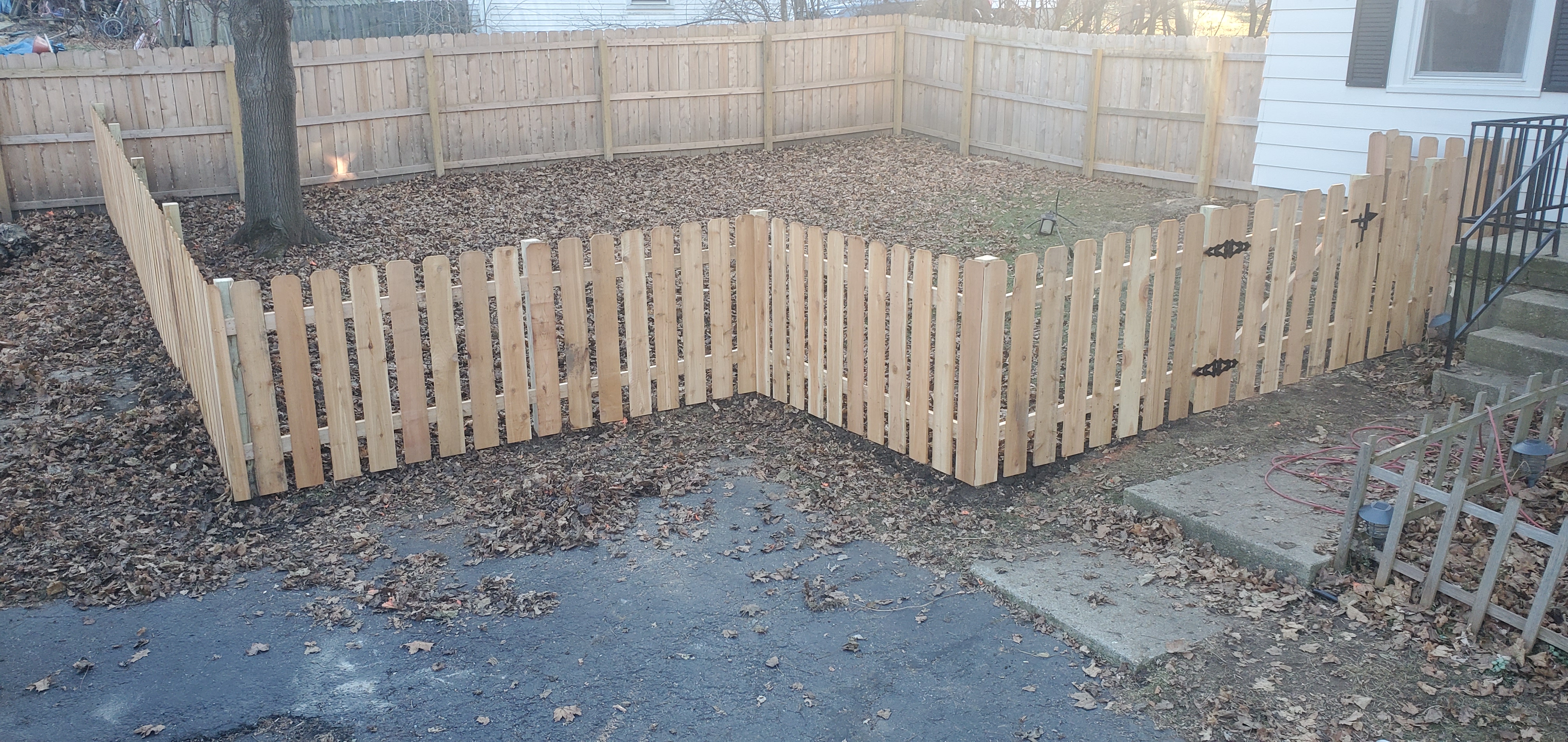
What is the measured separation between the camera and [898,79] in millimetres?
18594

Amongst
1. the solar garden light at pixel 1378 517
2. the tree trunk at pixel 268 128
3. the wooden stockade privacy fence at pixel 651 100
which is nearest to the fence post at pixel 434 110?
the wooden stockade privacy fence at pixel 651 100

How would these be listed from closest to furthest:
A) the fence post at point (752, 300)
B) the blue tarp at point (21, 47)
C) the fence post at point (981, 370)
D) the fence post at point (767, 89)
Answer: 1. the fence post at point (981, 370)
2. the fence post at point (752, 300)
3. the fence post at point (767, 89)
4. the blue tarp at point (21, 47)

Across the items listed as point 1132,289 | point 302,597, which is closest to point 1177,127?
point 1132,289

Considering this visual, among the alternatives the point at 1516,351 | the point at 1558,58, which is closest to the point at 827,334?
the point at 1516,351

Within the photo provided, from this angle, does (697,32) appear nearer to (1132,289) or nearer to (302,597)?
(1132,289)

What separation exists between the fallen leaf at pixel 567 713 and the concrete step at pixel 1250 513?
10.5ft

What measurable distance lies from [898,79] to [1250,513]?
13.9 m

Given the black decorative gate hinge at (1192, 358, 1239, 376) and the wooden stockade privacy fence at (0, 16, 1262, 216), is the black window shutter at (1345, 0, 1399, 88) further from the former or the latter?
the black decorative gate hinge at (1192, 358, 1239, 376)

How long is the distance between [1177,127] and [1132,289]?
850 cm

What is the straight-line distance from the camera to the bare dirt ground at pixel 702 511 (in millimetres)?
4559

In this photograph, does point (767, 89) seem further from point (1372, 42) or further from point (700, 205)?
point (1372, 42)

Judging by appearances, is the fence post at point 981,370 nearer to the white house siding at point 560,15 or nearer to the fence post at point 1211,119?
the fence post at point 1211,119

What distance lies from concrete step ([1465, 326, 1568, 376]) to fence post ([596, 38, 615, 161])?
1182 cm

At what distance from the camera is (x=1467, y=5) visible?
1033 cm
